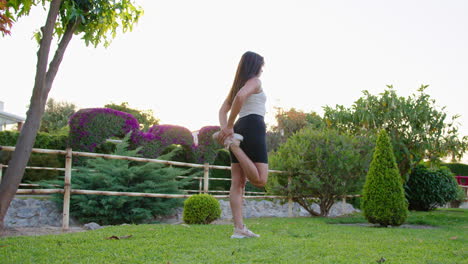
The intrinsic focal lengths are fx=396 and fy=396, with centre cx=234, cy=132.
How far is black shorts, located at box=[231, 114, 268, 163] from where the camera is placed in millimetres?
3559

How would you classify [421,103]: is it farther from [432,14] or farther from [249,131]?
[249,131]

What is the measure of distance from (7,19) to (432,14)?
7889 mm

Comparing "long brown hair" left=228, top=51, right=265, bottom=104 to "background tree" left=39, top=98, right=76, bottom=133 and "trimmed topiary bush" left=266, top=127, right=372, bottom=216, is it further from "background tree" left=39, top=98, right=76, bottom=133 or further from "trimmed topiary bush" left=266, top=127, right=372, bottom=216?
"background tree" left=39, top=98, right=76, bottom=133

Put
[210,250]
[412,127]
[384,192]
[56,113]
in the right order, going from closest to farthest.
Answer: [210,250] → [384,192] → [412,127] → [56,113]

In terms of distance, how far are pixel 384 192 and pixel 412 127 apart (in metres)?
4.84

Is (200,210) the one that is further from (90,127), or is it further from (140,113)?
(140,113)

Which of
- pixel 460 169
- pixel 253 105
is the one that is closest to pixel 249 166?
pixel 253 105

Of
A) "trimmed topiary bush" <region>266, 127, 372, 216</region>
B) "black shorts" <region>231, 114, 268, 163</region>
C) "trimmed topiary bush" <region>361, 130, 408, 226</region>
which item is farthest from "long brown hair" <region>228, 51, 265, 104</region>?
"trimmed topiary bush" <region>266, 127, 372, 216</region>

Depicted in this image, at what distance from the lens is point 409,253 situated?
10.9 ft

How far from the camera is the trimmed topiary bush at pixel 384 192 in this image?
20.2 ft

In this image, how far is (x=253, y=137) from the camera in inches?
140

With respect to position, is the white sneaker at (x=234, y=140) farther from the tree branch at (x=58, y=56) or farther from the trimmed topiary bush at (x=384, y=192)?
the trimmed topiary bush at (x=384, y=192)

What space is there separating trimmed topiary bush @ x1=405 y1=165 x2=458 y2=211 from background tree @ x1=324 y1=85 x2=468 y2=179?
1009 millimetres

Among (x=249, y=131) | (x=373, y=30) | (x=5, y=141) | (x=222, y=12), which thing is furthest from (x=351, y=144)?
(x=5, y=141)
